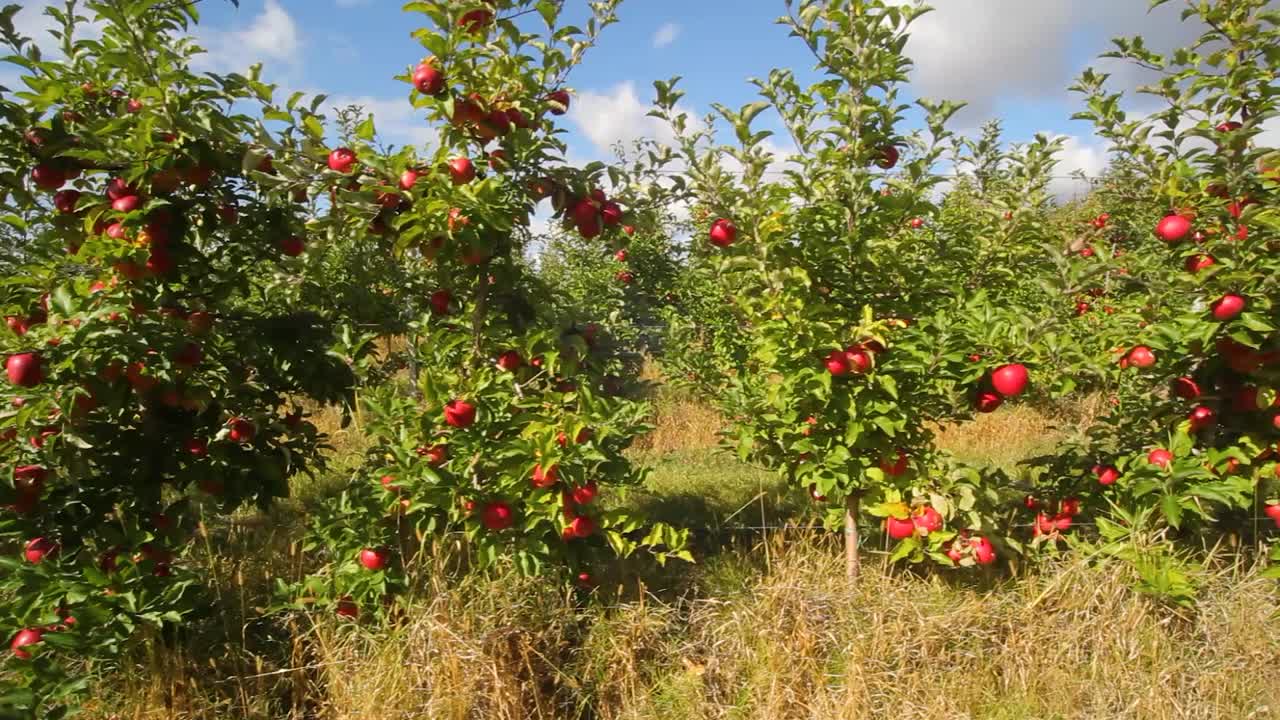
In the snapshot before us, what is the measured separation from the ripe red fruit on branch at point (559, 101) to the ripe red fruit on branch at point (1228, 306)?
2.34 m

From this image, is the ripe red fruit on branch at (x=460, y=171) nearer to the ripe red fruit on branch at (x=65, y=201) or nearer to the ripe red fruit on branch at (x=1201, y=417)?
the ripe red fruit on branch at (x=65, y=201)

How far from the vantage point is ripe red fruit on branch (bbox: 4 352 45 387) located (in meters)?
1.98

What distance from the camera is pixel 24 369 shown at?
2.00 metres

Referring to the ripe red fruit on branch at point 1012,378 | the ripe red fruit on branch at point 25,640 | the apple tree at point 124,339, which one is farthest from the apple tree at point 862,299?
the ripe red fruit on branch at point 25,640

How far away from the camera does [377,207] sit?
2.30m

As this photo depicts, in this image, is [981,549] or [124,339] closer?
[124,339]

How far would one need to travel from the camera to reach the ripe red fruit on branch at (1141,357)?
9.29 feet

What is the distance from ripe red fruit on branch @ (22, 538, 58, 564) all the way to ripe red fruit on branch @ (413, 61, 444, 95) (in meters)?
1.82

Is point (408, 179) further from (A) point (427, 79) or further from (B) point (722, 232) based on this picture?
(B) point (722, 232)

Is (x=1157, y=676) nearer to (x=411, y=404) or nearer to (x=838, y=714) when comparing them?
(x=838, y=714)

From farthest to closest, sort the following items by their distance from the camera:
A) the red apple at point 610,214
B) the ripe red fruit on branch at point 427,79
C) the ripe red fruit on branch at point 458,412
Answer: the red apple at point 610,214
the ripe red fruit on branch at point 458,412
the ripe red fruit on branch at point 427,79

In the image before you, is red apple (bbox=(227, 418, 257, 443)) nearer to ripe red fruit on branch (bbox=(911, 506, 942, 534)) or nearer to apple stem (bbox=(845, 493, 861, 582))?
apple stem (bbox=(845, 493, 861, 582))

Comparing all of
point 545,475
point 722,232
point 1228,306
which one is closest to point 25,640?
point 545,475

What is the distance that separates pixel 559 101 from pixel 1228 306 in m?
2.38
